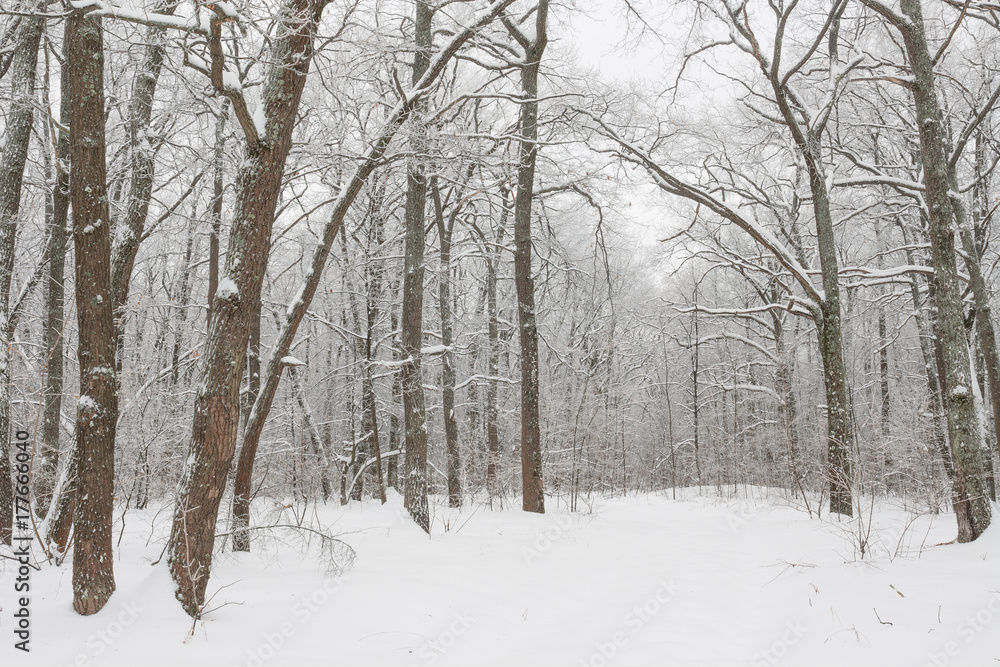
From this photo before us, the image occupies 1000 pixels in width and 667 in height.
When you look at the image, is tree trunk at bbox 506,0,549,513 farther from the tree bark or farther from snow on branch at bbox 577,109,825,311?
the tree bark

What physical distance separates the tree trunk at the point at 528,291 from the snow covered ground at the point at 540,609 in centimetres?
225

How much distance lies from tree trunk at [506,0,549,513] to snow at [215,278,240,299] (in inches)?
216

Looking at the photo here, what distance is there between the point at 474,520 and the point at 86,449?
17.9ft

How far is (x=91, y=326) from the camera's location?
3336 mm

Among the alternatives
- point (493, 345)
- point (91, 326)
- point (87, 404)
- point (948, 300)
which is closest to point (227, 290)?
point (91, 326)

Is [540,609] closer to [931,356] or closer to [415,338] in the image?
[415,338]

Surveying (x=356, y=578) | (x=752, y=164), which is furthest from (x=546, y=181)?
(x=356, y=578)

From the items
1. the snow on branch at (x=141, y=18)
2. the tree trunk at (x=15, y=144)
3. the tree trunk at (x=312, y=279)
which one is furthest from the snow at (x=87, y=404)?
the tree trunk at (x=15, y=144)

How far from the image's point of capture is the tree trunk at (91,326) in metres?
3.27

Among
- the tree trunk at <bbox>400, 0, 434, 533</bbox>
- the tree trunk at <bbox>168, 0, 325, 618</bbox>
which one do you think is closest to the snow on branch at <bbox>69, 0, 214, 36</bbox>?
the tree trunk at <bbox>168, 0, 325, 618</bbox>

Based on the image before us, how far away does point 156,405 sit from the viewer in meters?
12.1

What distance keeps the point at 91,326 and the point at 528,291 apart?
20.5ft

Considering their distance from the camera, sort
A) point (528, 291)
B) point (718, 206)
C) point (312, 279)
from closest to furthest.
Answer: point (312, 279) < point (718, 206) < point (528, 291)

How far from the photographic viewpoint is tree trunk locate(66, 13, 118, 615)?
3273 mm
